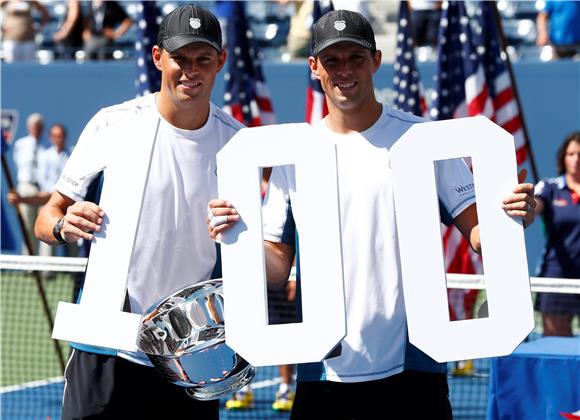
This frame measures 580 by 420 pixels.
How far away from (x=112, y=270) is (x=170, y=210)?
34cm

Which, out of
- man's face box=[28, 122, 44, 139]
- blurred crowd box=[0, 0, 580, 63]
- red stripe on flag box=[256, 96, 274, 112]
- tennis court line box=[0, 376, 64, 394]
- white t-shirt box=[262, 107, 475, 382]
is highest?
blurred crowd box=[0, 0, 580, 63]

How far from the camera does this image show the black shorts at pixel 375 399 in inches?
167

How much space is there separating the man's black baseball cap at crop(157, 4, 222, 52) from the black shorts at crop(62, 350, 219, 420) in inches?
47.2

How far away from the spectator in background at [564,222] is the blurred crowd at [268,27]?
213 inches

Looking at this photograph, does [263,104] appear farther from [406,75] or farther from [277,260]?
[277,260]

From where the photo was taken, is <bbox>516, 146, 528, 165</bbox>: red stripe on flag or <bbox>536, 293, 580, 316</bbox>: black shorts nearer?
<bbox>536, 293, 580, 316</bbox>: black shorts

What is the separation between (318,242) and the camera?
3908 mm

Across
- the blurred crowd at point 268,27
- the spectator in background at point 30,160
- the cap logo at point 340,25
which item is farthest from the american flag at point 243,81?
the spectator in background at point 30,160

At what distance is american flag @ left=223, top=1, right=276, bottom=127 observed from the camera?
384 inches

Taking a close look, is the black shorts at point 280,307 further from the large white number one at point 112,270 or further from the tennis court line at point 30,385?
the large white number one at point 112,270

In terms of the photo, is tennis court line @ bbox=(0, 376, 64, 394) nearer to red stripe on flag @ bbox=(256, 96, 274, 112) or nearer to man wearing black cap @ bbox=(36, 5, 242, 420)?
red stripe on flag @ bbox=(256, 96, 274, 112)

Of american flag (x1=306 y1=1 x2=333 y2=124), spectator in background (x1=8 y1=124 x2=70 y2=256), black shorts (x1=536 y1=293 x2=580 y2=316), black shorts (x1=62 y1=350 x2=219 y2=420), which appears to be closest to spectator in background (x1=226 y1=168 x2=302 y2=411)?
american flag (x1=306 y1=1 x2=333 y2=124)

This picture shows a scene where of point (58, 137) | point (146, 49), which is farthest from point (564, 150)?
point (58, 137)

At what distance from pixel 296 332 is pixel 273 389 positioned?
233 inches
